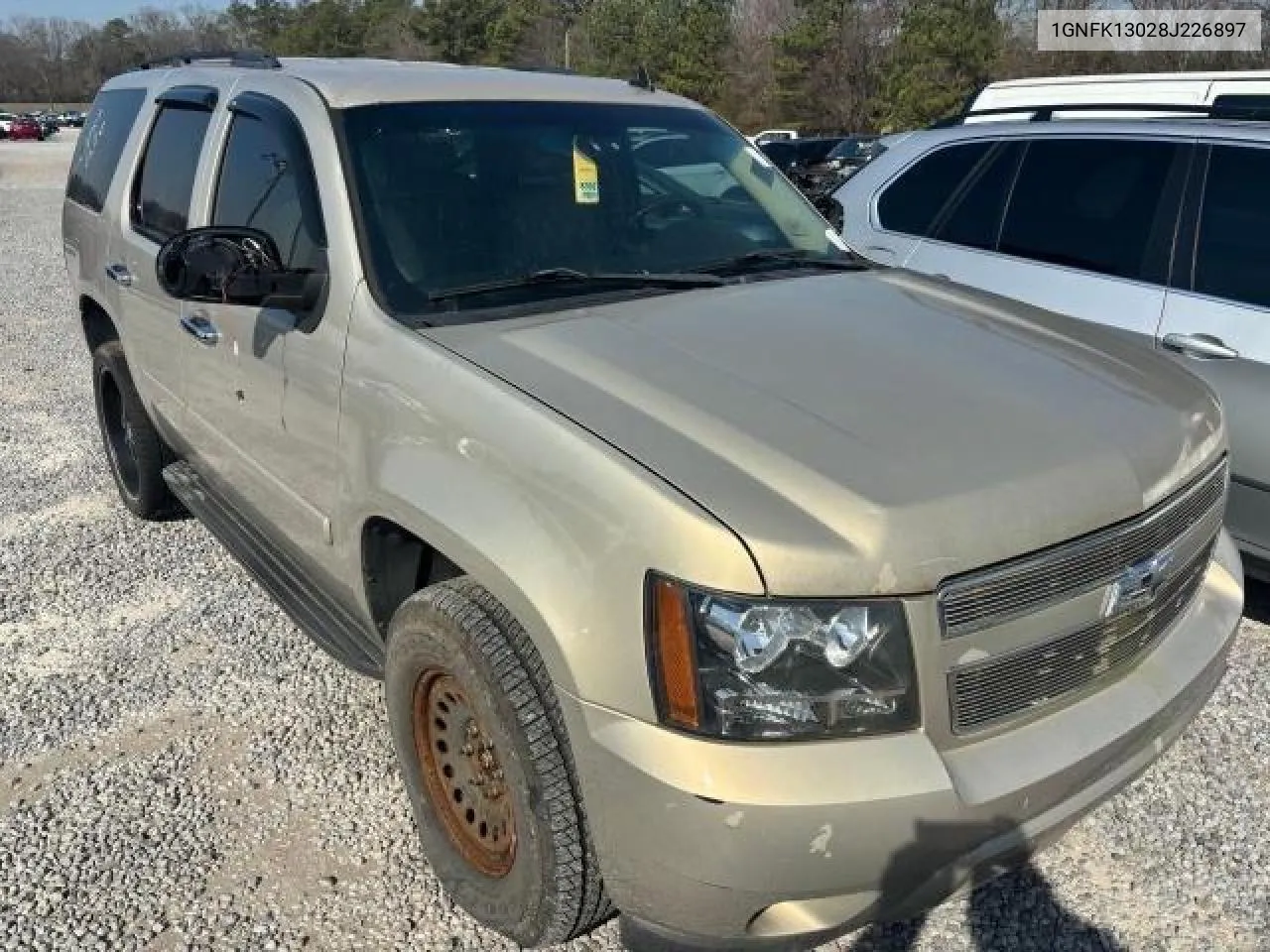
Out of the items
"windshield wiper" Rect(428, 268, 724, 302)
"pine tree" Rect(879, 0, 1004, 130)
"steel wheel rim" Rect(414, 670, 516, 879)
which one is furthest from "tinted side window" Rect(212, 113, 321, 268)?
"pine tree" Rect(879, 0, 1004, 130)

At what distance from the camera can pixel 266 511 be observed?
345 cm

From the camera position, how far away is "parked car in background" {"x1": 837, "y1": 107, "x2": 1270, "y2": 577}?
3.78 m

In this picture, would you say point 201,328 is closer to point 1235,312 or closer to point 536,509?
point 536,509

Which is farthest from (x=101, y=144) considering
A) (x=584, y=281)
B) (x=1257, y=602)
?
(x=1257, y=602)

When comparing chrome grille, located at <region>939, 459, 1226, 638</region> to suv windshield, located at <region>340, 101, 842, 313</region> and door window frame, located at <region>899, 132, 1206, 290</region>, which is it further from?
door window frame, located at <region>899, 132, 1206, 290</region>

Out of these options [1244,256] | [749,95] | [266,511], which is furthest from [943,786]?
[749,95]

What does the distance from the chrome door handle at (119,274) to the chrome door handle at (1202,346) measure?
3.95 m

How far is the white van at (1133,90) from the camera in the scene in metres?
7.31

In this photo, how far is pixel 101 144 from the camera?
4980mm

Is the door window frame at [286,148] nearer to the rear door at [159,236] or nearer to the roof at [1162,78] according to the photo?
the rear door at [159,236]

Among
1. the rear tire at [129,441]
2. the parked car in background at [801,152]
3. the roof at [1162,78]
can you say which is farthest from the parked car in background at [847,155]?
the rear tire at [129,441]

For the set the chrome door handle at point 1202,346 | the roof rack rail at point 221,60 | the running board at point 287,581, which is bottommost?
the running board at point 287,581

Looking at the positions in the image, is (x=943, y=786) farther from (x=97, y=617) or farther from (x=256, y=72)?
(x=97, y=617)

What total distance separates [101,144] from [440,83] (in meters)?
2.54
